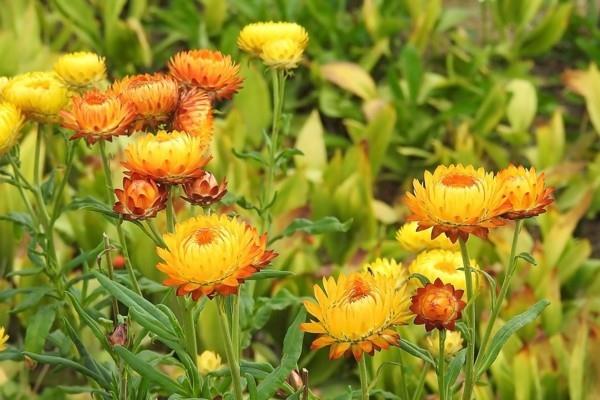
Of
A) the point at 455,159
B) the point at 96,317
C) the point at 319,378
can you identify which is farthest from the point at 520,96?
the point at 96,317

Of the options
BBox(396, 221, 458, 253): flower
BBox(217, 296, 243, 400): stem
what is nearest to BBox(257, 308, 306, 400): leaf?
BBox(217, 296, 243, 400): stem

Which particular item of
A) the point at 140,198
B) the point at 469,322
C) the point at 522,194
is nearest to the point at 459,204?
the point at 522,194

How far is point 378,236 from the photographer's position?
2916 millimetres

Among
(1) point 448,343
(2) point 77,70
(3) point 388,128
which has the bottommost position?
(3) point 388,128

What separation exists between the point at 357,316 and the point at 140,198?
0.28 m

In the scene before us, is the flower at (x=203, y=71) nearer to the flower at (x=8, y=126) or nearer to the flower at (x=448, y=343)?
the flower at (x=8, y=126)

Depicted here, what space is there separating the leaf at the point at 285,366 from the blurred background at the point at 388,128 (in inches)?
25.7

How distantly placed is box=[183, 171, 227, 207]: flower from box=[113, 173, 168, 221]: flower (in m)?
0.05

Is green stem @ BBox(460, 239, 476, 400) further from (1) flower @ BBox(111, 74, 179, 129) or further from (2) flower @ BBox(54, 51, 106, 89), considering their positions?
(2) flower @ BBox(54, 51, 106, 89)

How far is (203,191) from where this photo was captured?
1.21 metres

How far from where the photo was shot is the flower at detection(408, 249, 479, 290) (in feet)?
4.59

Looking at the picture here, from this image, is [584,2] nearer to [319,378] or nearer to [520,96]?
[520,96]

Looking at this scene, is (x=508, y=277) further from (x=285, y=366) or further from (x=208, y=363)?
(x=208, y=363)

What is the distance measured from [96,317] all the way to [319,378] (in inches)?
41.5
